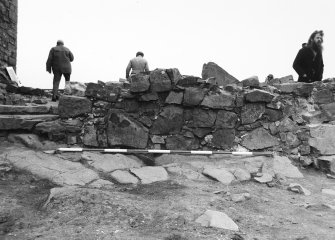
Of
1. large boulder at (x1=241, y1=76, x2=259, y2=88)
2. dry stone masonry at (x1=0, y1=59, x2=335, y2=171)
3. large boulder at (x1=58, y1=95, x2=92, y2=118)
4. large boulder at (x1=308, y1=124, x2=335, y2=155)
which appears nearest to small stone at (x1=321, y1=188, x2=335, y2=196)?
dry stone masonry at (x1=0, y1=59, x2=335, y2=171)

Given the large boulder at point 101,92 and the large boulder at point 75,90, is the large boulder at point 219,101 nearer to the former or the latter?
the large boulder at point 101,92

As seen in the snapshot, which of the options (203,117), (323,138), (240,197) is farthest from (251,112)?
(240,197)

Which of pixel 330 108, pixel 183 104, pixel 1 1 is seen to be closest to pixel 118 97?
pixel 183 104

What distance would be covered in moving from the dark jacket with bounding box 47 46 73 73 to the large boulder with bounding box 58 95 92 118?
2206 millimetres

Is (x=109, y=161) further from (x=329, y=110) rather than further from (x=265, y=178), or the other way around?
(x=329, y=110)

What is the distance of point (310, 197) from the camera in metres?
4.81

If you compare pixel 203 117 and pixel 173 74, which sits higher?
pixel 173 74

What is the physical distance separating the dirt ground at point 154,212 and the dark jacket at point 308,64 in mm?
3422

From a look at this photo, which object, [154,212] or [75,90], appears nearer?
[154,212]

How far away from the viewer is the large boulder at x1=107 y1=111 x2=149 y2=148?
6078 millimetres

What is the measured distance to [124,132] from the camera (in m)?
6.10

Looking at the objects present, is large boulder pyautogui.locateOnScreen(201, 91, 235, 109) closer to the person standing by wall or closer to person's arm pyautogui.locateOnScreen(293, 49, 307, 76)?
person's arm pyautogui.locateOnScreen(293, 49, 307, 76)

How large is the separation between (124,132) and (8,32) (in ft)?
25.7

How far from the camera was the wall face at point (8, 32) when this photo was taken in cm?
1093
